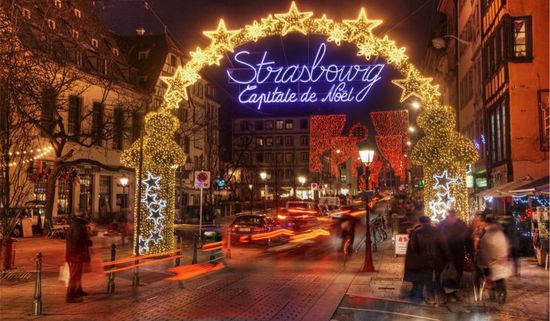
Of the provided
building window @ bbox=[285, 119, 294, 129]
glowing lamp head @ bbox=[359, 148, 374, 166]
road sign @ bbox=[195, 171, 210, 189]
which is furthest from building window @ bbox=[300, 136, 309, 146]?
glowing lamp head @ bbox=[359, 148, 374, 166]

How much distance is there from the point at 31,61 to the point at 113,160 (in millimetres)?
33222

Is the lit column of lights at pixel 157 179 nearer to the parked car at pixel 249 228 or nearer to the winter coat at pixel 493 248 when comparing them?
the parked car at pixel 249 228

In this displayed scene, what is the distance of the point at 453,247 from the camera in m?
12.1

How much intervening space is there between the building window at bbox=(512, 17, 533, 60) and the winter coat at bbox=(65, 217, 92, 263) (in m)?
19.9

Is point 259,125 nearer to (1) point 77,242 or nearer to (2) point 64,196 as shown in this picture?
(2) point 64,196

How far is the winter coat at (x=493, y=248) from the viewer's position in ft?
39.2

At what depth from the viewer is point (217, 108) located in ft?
240

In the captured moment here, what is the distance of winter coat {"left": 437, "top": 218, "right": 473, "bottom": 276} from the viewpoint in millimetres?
11953

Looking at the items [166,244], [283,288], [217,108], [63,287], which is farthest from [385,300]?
[217,108]

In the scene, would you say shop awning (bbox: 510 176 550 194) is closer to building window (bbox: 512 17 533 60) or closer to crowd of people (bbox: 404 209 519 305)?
crowd of people (bbox: 404 209 519 305)

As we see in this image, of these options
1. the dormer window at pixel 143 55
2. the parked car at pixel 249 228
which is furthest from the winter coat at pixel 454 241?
the dormer window at pixel 143 55

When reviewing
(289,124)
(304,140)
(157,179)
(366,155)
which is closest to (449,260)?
(366,155)

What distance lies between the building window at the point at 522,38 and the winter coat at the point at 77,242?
19.9 meters

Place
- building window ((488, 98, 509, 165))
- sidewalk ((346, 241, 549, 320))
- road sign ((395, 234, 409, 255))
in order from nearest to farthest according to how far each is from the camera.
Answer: sidewalk ((346, 241, 549, 320)), road sign ((395, 234, 409, 255)), building window ((488, 98, 509, 165))
